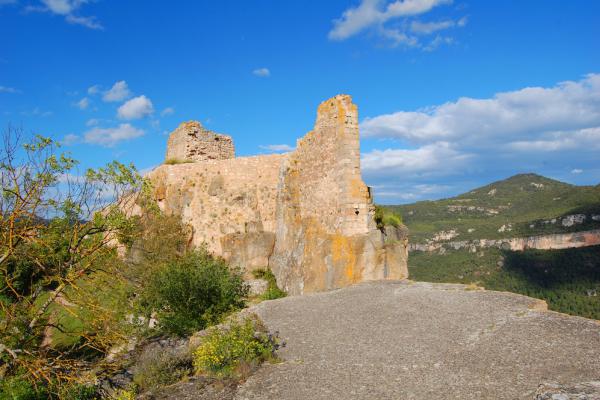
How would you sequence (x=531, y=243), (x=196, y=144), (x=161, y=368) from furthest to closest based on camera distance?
1. (x=531, y=243)
2. (x=196, y=144)
3. (x=161, y=368)

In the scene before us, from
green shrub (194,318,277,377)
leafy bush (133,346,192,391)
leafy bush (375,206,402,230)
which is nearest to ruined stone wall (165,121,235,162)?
leafy bush (375,206,402,230)

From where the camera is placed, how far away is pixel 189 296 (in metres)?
12.9

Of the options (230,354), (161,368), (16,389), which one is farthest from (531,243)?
(16,389)

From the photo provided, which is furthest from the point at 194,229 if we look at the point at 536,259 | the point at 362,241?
the point at 536,259

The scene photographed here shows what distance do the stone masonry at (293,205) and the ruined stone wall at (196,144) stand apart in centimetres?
5

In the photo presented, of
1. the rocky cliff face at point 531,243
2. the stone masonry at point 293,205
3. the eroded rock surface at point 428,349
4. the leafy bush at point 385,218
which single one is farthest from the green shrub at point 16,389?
the rocky cliff face at point 531,243

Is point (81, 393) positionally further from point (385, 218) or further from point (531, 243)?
point (531, 243)

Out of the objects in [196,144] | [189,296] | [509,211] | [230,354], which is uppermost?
[196,144]

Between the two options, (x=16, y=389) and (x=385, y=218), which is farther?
(x=385, y=218)

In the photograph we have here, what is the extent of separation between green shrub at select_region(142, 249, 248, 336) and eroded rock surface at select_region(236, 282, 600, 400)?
6.26ft

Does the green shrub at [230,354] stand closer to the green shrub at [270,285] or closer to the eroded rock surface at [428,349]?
the eroded rock surface at [428,349]

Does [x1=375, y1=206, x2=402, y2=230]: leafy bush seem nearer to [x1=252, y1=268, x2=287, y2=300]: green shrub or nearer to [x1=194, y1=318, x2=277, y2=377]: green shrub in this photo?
[x1=252, y1=268, x2=287, y2=300]: green shrub

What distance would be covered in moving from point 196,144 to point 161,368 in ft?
49.7

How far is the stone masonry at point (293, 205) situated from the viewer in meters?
14.7
